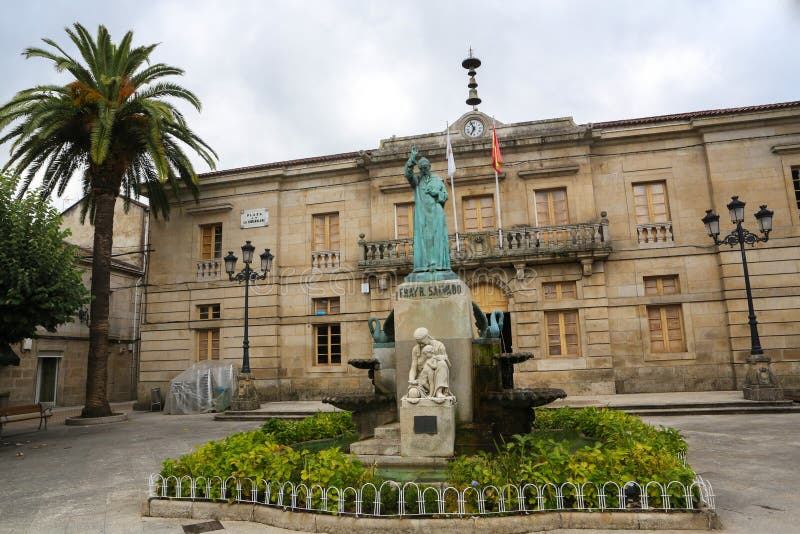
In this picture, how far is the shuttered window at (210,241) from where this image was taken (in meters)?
22.6

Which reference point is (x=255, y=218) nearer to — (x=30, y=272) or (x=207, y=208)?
(x=207, y=208)

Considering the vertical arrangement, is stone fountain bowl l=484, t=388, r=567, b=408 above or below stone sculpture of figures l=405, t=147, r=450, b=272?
below

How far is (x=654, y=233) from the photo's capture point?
18.7m

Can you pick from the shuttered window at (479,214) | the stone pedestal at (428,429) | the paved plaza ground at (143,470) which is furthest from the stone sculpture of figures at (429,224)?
the shuttered window at (479,214)

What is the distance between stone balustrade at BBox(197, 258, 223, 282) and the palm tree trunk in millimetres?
4682

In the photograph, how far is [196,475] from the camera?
237 inches

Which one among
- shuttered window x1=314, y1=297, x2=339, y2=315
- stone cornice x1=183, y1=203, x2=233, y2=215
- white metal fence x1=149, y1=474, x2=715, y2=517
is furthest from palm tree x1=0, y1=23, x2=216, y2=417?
white metal fence x1=149, y1=474, x2=715, y2=517

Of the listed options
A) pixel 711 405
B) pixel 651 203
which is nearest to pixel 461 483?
pixel 711 405

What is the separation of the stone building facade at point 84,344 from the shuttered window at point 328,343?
28.0 feet

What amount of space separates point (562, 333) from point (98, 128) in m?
16.8

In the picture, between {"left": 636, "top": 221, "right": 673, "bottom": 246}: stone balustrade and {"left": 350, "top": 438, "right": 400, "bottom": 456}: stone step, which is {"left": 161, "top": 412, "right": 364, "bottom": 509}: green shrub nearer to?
{"left": 350, "top": 438, "right": 400, "bottom": 456}: stone step

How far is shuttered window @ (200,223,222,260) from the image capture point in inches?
891

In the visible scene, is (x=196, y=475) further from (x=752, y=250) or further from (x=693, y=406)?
(x=752, y=250)

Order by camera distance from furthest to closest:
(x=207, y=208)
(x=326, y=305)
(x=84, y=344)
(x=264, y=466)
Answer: (x=84, y=344) < (x=207, y=208) < (x=326, y=305) < (x=264, y=466)
